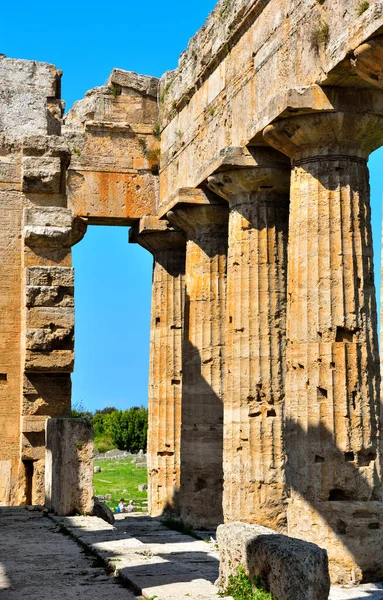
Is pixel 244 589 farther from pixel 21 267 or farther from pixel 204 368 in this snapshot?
pixel 204 368

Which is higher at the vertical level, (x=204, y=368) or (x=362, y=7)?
(x=362, y=7)

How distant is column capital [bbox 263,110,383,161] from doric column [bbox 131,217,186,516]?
27.5 ft

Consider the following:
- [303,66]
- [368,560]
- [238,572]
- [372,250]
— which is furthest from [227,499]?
[238,572]

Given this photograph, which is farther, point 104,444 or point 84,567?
point 104,444

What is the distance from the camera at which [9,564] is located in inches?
389

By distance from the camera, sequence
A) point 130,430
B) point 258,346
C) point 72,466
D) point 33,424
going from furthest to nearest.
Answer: point 130,430 → point 258,346 → point 33,424 → point 72,466

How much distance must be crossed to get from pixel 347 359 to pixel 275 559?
6.72 metres

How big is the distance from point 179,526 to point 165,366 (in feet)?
14.8

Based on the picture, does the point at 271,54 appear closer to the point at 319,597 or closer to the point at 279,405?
the point at 279,405

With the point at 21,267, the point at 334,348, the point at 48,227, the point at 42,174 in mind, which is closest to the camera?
the point at 334,348

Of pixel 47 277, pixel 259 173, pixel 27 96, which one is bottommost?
pixel 47 277

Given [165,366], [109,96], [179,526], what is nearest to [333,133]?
[179,526]

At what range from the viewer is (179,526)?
2038 centimetres

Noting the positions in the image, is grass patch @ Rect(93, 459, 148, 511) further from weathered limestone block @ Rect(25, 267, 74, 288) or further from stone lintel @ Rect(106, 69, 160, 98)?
weathered limestone block @ Rect(25, 267, 74, 288)
